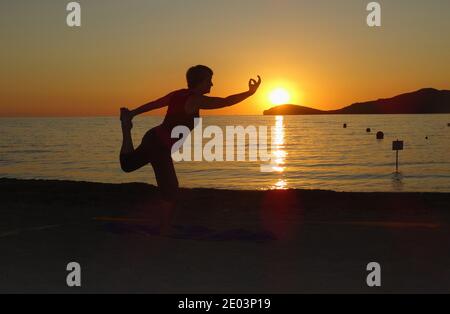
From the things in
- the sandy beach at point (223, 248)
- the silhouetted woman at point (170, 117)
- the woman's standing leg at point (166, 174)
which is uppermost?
the silhouetted woman at point (170, 117)

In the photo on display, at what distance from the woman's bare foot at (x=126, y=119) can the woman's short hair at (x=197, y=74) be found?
0.86 metres

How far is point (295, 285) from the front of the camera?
587 centimetres

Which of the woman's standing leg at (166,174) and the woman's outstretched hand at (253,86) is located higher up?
the woman's outstretched hand at (253,86)

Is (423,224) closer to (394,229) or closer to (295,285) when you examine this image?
(394,229)

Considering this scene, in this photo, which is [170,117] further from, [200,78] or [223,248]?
[223,248]

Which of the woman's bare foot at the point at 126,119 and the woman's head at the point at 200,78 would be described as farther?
the woman's bare foot at the point at 126,119

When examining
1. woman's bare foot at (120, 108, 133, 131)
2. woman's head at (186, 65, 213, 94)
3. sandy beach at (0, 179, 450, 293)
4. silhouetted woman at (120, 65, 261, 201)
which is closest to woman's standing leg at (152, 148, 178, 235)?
silhouetted woman at (120, 65, 261, 201)

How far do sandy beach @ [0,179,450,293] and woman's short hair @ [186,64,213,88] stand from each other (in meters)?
1.95

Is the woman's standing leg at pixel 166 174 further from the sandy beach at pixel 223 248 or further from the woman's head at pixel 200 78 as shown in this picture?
the woman's head at pixel 200 78

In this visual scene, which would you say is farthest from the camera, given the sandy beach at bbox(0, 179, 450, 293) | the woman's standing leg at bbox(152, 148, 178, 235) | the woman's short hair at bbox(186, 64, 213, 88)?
the woman's standing leg at bbox(152, 148, 178, 235)

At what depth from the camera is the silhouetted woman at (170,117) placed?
7.34 metres

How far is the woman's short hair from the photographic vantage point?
745cm

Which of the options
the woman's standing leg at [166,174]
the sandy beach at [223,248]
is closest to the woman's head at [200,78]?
the woman's standing leg at [166,174]

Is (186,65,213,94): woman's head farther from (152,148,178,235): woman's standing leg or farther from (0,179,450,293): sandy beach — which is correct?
(0,179,450,293): sandy beach
